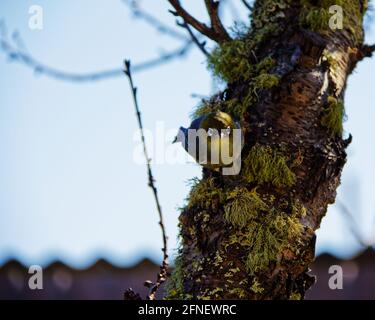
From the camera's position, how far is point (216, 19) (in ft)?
6.19

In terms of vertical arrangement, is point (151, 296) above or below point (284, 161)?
below

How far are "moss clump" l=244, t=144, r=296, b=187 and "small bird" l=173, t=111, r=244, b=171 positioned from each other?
0.13ft

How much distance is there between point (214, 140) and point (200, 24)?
→ 0.42 metres

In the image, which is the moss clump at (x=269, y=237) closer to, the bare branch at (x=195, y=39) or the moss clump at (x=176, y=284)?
the moss clump at (x=176, y=284)

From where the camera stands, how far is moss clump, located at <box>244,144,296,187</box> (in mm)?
1561

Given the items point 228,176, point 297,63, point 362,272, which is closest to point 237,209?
point 228,176

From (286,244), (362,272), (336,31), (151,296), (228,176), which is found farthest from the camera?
(362,272)

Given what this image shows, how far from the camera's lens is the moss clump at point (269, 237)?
149 centimetres

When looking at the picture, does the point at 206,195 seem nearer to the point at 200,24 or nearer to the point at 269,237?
the point at 269,237

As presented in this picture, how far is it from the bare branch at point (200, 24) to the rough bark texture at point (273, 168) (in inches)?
1.8
